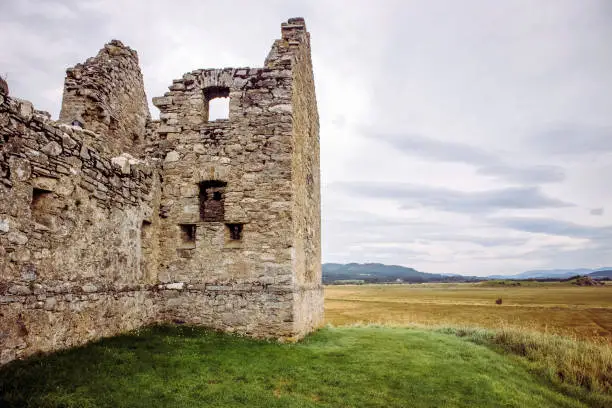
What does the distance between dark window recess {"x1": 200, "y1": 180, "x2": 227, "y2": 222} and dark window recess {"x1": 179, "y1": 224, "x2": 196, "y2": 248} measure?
393 mm

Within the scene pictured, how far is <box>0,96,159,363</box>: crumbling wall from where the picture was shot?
20.5 feet

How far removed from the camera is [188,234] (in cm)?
1166

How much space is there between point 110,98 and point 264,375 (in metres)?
9.15

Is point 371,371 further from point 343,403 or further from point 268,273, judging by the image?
point 268,273

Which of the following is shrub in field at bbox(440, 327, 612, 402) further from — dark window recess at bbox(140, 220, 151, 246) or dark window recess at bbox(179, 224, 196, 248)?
dark window recess at bbox(140, 220, 151, 246)

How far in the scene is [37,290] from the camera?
21.9 ft

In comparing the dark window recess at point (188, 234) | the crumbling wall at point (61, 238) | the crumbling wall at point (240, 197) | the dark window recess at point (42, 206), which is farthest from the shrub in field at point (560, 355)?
the dark window recess at point (42, 206)

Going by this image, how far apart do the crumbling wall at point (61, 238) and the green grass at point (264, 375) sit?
484 mm

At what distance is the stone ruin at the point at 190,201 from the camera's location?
8352mm

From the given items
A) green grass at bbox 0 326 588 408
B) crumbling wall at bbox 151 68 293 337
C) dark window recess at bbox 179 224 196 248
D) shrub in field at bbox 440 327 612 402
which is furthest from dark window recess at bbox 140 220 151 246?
shrub in field at bbox 440 327 612 402

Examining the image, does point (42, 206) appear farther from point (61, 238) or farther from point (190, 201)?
point (190, 201)

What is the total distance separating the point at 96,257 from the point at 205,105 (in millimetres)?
5479

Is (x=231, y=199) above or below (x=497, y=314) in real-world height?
above

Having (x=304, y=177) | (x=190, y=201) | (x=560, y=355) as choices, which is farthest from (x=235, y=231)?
(x=560, y=355)
